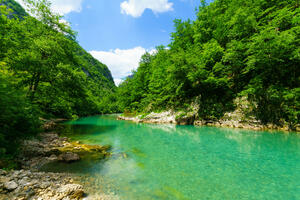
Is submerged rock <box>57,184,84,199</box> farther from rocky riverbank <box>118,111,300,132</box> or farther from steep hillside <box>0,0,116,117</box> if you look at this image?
rocky riverbank <box>118,111,300,132</box>

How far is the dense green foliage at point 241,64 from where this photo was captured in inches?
558

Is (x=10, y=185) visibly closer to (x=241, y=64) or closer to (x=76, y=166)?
(x=76, y=166)

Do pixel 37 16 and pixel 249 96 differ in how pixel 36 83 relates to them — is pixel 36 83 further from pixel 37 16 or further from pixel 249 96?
pixel 249 96

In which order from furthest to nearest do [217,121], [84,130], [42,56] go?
[217,121] < [84,130] < [42,56]

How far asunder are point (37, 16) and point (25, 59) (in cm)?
814

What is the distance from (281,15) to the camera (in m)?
15.8

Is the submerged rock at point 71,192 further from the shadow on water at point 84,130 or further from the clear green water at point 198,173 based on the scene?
the shadow on water at point 84,130

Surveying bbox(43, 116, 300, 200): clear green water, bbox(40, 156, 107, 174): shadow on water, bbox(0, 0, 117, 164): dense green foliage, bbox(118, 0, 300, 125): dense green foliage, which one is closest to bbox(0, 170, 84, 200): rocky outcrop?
bbox(43, 116, 300, 200): clear green water

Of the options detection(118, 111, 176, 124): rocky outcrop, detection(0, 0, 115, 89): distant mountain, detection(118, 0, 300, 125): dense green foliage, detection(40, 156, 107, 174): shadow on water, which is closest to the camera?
detection(40, 156, 107, 174): shadow on water

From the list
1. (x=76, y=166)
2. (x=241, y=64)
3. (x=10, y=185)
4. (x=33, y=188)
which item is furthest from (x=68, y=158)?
(x=241, y=64)

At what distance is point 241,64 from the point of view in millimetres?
17656

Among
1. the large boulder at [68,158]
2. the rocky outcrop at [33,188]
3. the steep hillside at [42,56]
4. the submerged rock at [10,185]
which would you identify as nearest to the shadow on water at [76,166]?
the large boulder at [68,158]

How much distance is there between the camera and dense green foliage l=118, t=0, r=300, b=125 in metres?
14.2

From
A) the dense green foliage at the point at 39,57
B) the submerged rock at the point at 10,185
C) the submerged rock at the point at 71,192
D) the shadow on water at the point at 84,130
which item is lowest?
the shadow on water at the point at 84,130
